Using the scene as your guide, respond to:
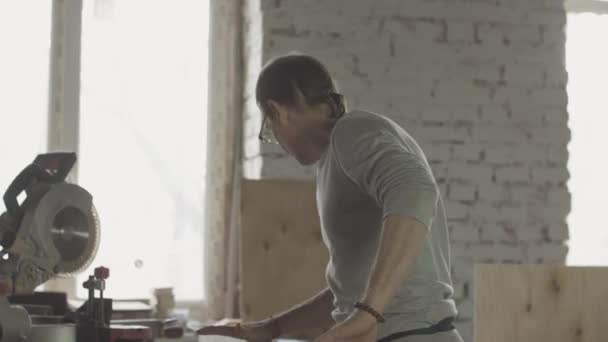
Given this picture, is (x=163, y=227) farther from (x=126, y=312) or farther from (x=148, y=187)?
(x=126, y=312)

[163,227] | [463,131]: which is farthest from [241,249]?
[463,131]

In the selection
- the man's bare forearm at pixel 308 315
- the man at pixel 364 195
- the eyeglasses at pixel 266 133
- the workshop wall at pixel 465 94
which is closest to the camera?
the man at pixel 364 195

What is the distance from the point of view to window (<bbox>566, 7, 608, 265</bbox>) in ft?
11.6

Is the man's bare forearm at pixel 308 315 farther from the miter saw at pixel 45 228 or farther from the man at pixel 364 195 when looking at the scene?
the miter saw at pixel 45 228

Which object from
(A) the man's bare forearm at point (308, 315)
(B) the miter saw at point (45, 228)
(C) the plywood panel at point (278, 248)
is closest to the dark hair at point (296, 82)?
(B) the miter saw at point (45, 228)

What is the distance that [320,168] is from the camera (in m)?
1.72

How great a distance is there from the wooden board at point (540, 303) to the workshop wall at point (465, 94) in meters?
0.86

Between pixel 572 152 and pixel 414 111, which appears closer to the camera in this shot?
pixel 414 111

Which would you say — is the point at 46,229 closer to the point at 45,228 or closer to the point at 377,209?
the point at 45,228

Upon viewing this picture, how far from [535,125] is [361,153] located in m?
1.89

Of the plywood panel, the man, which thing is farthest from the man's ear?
the plywood panel

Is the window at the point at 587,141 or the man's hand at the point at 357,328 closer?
the man's hand at the point at 357,328

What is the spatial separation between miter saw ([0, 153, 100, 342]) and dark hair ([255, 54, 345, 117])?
36 centimetres

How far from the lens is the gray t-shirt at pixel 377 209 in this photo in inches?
55.2
